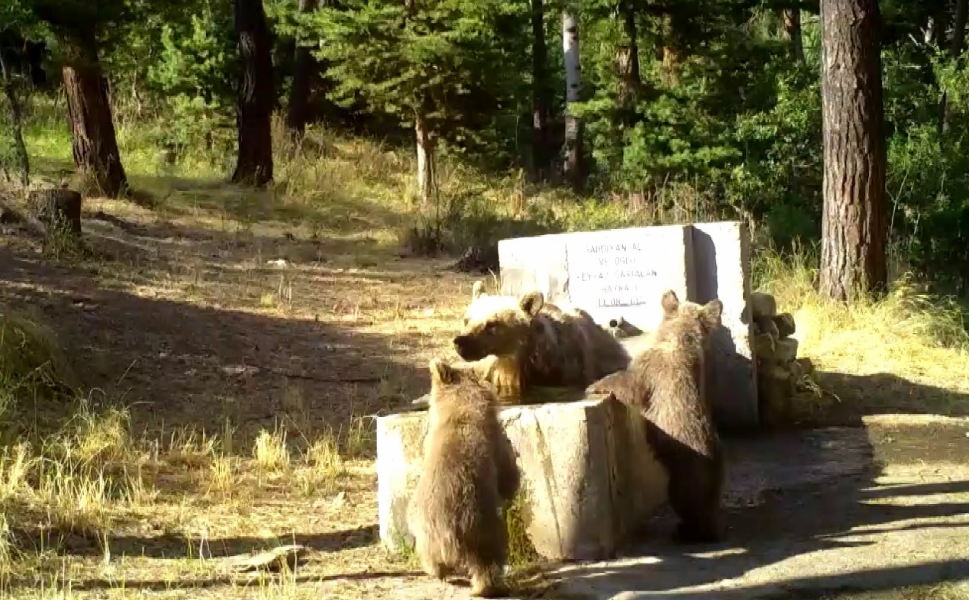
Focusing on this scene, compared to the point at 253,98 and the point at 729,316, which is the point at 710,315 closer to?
the point at 729,316

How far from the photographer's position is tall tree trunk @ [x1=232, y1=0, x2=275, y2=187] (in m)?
19.8

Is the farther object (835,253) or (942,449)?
(835,253)

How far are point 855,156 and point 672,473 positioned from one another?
6476 mm

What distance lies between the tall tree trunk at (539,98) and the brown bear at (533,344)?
2032cm

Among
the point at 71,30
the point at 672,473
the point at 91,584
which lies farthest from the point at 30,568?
the point at 71,30

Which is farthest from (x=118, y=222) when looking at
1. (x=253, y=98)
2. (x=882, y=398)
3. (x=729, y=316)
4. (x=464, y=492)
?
(x=464, y=492)

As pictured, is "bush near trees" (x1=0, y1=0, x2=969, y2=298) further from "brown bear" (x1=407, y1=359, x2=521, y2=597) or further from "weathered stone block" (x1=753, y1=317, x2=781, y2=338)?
"brown bear" (x1=407, y1=359, x2=521, y2=597)

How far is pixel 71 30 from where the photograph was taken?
15047mm

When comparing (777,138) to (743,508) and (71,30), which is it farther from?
(743,508)

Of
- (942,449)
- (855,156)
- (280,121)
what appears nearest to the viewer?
(942,449)

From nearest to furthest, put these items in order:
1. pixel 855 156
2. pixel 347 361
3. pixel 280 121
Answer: pixel 347 361, pixel 855 156, pixel 280 121

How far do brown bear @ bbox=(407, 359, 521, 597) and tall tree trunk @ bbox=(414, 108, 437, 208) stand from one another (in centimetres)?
1479

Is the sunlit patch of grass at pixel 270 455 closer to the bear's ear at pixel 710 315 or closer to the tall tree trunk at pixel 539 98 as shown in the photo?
the bear's ear at pixel 710 315

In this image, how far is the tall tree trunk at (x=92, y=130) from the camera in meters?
16.0
